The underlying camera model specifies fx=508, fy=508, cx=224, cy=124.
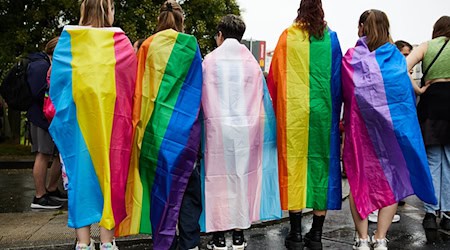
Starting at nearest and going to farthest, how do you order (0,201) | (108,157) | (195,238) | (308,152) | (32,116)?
(108,157)
(195,238)
(308,152)
(32,116)
(0,201)

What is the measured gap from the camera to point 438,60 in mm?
4430

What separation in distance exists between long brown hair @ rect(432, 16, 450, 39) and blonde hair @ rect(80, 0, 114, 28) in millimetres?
2965

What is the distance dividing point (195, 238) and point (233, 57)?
1.31 m

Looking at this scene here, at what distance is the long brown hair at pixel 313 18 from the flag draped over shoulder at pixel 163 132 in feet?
2.96

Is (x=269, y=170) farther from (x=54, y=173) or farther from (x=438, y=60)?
(x=54, y=173)

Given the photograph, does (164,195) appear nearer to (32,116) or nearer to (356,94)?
(356,94)

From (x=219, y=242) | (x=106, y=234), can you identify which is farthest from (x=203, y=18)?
(x=106, y=234)

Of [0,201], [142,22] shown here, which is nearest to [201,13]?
[142,22]

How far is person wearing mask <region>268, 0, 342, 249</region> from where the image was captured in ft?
12.4

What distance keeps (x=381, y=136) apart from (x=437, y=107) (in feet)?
3.70

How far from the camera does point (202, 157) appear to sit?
11.9 feet

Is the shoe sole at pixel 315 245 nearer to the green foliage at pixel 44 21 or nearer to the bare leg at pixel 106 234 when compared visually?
the bare leg at pixel 106 234

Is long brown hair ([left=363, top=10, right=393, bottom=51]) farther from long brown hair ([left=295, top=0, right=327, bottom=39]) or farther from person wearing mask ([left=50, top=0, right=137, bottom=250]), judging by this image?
person wearing mask ([left=50, top=0, right=137, bottom=250])

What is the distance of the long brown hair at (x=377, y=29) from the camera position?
3.77 meters
